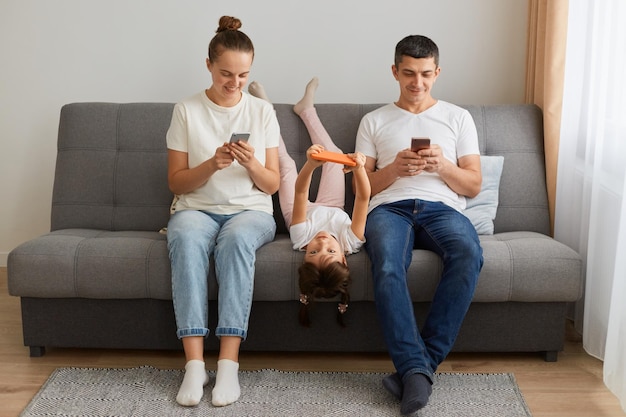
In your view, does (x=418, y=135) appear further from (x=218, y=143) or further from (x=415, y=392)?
(x=415, y=392)

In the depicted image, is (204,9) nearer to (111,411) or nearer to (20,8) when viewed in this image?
(20,8)

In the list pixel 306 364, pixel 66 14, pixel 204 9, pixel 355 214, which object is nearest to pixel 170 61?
pixel 204 9

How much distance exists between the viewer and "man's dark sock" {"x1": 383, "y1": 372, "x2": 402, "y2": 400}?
8.02 ft

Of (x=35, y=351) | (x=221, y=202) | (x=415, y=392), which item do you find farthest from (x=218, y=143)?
(x=415, y=392)

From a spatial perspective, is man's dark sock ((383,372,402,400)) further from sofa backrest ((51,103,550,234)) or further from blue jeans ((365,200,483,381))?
sofa backrest ((51,103,550,234))

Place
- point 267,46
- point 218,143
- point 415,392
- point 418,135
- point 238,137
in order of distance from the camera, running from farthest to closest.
Answer: point 267,46
point 418,135
point 218,143
point 238,137
point 415,392

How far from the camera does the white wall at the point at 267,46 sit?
360 cm

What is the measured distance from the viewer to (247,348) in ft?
9.19

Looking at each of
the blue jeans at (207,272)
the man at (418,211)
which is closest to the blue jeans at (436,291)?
the man at (418,211)

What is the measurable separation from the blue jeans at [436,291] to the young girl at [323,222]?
0.09 meters

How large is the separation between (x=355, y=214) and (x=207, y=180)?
580 millimetres

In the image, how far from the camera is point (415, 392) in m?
2.34

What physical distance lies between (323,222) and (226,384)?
2.27 feet

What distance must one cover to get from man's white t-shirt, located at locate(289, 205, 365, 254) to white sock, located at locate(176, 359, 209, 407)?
540 millimetres
